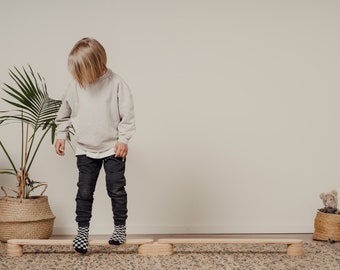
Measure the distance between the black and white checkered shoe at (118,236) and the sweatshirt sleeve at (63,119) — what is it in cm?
50

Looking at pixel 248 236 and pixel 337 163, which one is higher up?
pixel 337 163

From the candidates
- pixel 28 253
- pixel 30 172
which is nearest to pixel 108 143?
pixel 28 253

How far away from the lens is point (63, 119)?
Result: 8.08 feet

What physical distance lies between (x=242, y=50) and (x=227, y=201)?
96 cm

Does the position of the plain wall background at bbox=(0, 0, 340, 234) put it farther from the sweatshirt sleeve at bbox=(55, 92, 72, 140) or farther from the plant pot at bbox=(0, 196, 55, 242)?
the sweatshirt sleeve at bbox=(55, 92, 72, 140)

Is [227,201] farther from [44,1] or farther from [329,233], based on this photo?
[44,1]

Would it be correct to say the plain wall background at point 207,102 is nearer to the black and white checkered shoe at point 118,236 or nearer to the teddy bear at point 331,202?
the teddy bear at point 331,202

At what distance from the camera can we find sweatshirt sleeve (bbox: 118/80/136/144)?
7.70 feet

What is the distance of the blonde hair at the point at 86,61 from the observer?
228 centimetres

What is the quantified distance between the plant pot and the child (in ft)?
1.59

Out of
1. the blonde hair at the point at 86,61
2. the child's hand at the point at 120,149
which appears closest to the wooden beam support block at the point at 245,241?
the child's hand at the point at 120,149

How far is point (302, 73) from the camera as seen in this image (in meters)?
3.32

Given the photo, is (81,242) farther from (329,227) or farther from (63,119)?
(329,227)

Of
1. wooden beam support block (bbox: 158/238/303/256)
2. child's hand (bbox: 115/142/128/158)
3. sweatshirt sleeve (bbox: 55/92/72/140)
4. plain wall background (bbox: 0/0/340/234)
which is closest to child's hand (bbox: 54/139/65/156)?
sweatshirt sleeve (bbox: 55/92/72/140)
